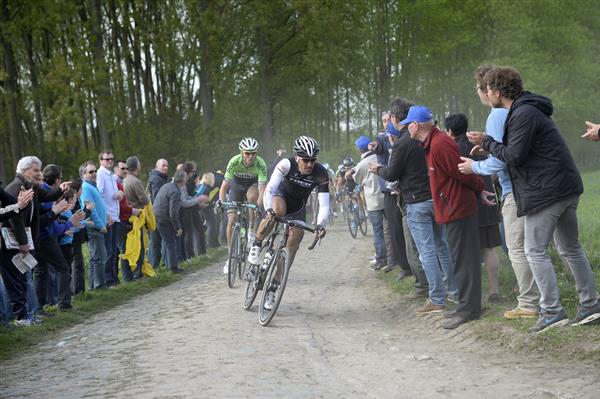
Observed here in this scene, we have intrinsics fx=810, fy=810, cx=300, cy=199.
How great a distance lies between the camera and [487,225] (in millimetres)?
9867

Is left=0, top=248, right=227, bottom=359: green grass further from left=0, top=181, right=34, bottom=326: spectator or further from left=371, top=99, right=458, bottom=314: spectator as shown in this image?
left=371, top=99, right=458, bottom=314: spectator

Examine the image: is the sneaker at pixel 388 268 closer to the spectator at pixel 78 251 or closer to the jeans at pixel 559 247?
the spectator at pixel 78 251

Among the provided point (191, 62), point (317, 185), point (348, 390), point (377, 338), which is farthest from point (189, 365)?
point (191, 62)

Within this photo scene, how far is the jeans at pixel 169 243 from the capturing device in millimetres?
15617

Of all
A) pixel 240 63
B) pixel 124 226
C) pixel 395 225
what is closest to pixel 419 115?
pixel 395 225

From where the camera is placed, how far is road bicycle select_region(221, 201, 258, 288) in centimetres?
1291

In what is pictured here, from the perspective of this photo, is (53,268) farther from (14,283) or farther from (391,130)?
(391,130)

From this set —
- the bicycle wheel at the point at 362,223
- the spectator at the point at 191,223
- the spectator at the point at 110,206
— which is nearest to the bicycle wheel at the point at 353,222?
the bicycle wheel at the point at 362,223

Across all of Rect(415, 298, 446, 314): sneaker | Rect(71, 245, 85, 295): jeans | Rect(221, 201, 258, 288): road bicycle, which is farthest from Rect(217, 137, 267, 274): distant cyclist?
Rect(415, 298, 446, 314): sneaker

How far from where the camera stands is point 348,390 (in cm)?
632

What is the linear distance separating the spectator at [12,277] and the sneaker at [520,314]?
5.65 metres

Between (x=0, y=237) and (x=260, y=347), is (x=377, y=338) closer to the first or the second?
(x=260, y=347)

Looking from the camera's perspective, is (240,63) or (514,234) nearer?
(514,234)

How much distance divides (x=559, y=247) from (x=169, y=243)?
948 cm
